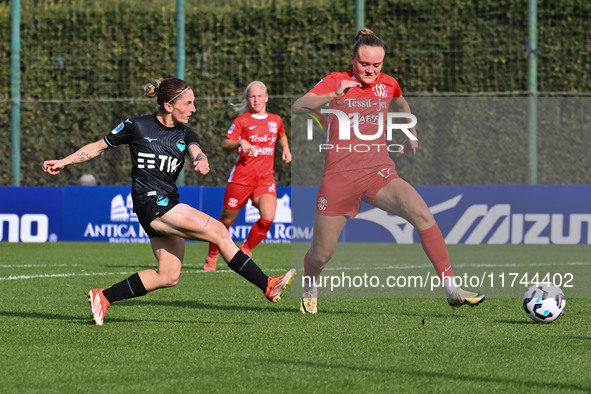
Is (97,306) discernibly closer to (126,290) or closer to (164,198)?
(126,290)

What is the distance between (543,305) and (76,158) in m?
3.34

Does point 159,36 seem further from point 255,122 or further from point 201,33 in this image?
point 255,122

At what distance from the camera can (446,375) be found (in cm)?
520

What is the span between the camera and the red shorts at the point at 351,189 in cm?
758

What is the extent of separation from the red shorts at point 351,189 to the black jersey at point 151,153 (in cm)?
108

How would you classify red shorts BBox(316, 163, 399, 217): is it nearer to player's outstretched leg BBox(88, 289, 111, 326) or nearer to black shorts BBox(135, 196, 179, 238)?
black shorts BBox(135, 196, 179, 238)

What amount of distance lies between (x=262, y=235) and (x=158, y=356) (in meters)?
5.87

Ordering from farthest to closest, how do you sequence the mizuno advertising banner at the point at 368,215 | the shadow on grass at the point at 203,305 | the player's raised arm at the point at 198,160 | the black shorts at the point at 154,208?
the mizuno advertising banner at the point at 368,215, the shadow on grass at the point at 203,305, the black shorts at the point at 154,208, the player's raised arm at the point at 198,160

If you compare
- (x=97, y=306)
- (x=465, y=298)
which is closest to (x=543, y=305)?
(x=465, y=298)

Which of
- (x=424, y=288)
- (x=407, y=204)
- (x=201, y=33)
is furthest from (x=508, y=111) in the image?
(x=407, y=204)

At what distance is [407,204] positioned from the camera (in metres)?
7.51

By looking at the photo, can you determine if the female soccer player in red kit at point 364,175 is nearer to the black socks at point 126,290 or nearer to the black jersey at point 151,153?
the black jersey at point 151,153

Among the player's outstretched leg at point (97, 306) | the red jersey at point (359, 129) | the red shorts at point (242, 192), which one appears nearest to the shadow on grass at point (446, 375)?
the player's outstretched leg at point (97, 306)

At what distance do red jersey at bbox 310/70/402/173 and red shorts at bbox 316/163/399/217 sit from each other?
0.06m
